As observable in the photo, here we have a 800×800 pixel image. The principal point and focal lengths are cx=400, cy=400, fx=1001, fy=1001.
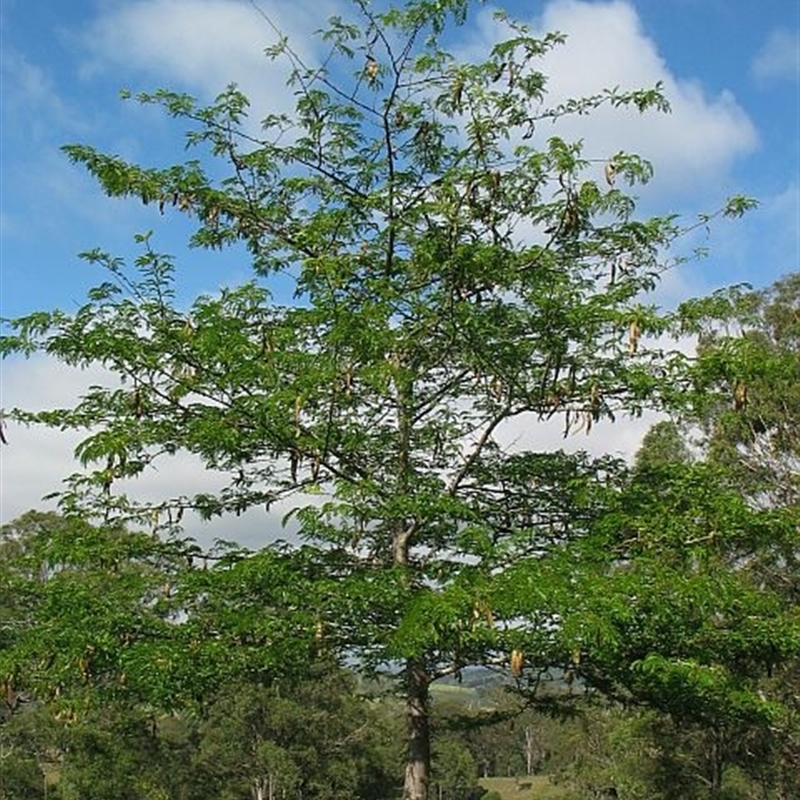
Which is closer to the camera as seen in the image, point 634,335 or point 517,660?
point 517,660

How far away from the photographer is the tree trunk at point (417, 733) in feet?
28.2

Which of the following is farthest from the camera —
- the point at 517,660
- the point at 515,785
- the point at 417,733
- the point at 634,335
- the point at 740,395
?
the point at 515,785

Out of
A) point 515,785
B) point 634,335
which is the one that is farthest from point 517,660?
point 515,785

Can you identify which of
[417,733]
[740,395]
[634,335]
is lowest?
[417,733]

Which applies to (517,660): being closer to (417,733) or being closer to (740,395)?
(417,733)

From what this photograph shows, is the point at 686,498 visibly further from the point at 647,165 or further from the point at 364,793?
the point at 364,793

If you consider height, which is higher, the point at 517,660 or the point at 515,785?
the point at 517,660

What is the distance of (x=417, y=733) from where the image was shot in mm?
8758

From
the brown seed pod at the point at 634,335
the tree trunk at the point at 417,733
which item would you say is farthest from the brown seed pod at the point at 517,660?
the brown seed pod at the point at 634,335

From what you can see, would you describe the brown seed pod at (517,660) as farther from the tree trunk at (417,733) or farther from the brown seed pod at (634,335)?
the brown seed pod at (634,335)

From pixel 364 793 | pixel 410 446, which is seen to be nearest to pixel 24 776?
pixel 364 793

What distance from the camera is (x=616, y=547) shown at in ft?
25.0

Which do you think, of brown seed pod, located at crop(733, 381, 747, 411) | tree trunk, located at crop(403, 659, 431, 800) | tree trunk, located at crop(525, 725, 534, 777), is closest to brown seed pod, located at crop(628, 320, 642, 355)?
brown seed pod, located at crop(733, 381, 747, 411)

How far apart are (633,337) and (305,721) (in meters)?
31.9
